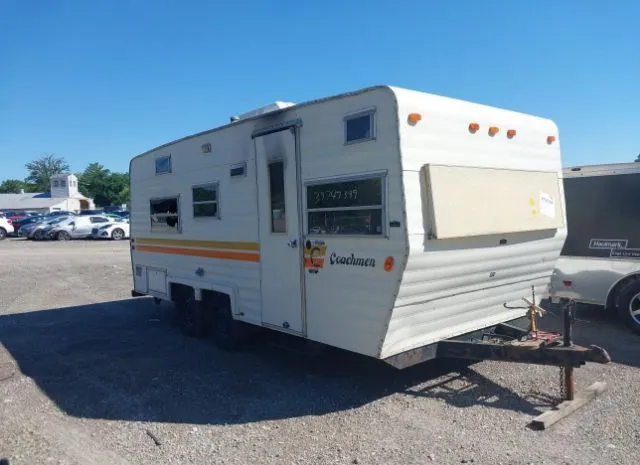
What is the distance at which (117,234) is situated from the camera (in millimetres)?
29828

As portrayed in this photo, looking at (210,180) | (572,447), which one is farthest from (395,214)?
(210,180)

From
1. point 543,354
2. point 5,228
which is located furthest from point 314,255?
point 5,228

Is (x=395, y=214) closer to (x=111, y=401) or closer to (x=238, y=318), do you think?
(x=238, y=318)

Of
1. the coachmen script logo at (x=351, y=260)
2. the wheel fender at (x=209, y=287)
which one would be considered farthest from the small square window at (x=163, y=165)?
the coachmen script logo at (x=351, y=260)

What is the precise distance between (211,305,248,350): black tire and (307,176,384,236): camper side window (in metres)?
2.08

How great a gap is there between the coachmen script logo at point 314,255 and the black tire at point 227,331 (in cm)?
178

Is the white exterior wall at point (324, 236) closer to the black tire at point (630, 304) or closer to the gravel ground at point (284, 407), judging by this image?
the gravel ground at point (284, 407)

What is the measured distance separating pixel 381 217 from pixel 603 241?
462 cm

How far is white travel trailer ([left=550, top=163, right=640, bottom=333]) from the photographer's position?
23.9 feet

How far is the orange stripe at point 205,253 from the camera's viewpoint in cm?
621

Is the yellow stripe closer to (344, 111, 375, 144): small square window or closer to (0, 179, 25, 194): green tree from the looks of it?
(344, 111, 375, 144): small square window

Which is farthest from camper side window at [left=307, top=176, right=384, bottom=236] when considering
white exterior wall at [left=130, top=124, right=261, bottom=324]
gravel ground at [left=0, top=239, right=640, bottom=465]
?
gravel ground at [left=0, top=239, right=640, bottom=465]

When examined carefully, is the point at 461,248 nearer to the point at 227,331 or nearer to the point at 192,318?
the point at 227,331

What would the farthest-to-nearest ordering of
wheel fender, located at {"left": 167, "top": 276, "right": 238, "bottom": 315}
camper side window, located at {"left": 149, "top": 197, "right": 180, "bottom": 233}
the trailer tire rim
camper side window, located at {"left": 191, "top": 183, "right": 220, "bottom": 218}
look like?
camper side window, located at {"left": 149, "top": 197, "right": 180, "bottom": 233}, the trailer tire rim, camper side window, located at {"left": 191, "top": 183, "right": 220, "bottom": 218}, wheel fender, located at {"left": 167, "top": 276, "right": 238, "bottom": 315}
